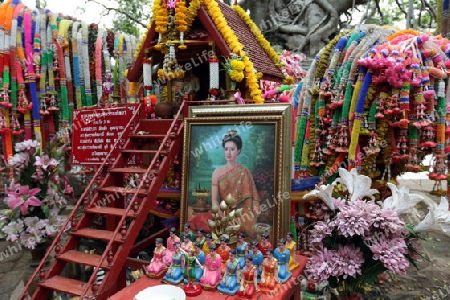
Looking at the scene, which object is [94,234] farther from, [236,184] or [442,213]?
[442,213]

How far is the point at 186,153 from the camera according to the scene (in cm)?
414

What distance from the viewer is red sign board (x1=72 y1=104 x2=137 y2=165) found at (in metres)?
4.94

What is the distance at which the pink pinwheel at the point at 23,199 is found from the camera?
478cm

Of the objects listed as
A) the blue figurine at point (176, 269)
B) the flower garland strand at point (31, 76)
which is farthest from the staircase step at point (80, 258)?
the flower garland strand at point (31, 76)

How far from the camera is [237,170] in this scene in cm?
382

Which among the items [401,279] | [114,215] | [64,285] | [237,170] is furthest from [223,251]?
[401,279]

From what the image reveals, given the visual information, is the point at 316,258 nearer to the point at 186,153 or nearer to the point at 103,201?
the point at 186,153

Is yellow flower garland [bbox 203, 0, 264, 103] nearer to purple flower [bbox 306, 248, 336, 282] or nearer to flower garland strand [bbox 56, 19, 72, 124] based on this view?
purple flower [bbox 306, 248, 336, 282]

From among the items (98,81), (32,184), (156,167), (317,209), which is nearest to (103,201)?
(156,167)

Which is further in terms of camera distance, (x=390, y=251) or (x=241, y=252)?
(x=241, y=252)

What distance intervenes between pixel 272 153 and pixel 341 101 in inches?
38.3

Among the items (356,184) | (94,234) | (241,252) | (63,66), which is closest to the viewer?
(241,252)

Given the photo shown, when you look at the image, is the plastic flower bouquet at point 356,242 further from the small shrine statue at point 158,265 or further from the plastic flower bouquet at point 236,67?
the plastic flower bouquet at point 236,67

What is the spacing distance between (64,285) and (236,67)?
349 centimetres
